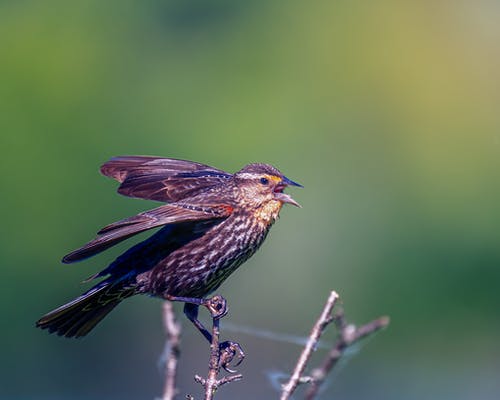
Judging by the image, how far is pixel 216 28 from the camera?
54.9 ft

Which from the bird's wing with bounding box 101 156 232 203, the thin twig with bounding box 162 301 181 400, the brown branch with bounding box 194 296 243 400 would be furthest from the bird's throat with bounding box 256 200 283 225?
the thin twig with bounding box 162 301 181 400

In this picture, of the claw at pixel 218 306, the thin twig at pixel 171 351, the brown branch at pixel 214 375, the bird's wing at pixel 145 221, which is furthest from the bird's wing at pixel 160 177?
the thin twig at pixel 171 351

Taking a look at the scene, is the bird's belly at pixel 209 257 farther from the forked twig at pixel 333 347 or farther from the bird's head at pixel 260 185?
the forked twig at pixel 333 347

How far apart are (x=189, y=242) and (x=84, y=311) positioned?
1.90 feet

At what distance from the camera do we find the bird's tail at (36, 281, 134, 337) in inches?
198

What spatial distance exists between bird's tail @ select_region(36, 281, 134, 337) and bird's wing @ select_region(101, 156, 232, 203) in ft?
1.44

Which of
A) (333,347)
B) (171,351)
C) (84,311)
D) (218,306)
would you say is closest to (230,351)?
(218,306)

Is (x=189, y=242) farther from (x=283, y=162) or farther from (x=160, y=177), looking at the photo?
(x=283, y=162)

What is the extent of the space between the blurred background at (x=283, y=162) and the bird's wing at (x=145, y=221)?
511 cm

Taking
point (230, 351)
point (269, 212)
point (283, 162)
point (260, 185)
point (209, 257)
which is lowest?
point (283, 162)

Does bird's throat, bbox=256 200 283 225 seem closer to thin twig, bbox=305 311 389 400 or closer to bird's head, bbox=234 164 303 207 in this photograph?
bird's head, bbox=234 164 303 207

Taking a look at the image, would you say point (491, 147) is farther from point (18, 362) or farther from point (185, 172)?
point (185, 172)

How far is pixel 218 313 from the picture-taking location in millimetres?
4434

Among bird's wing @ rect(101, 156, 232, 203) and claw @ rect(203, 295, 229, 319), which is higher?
bird's wing @ rect(101, 156, 232, 203)
